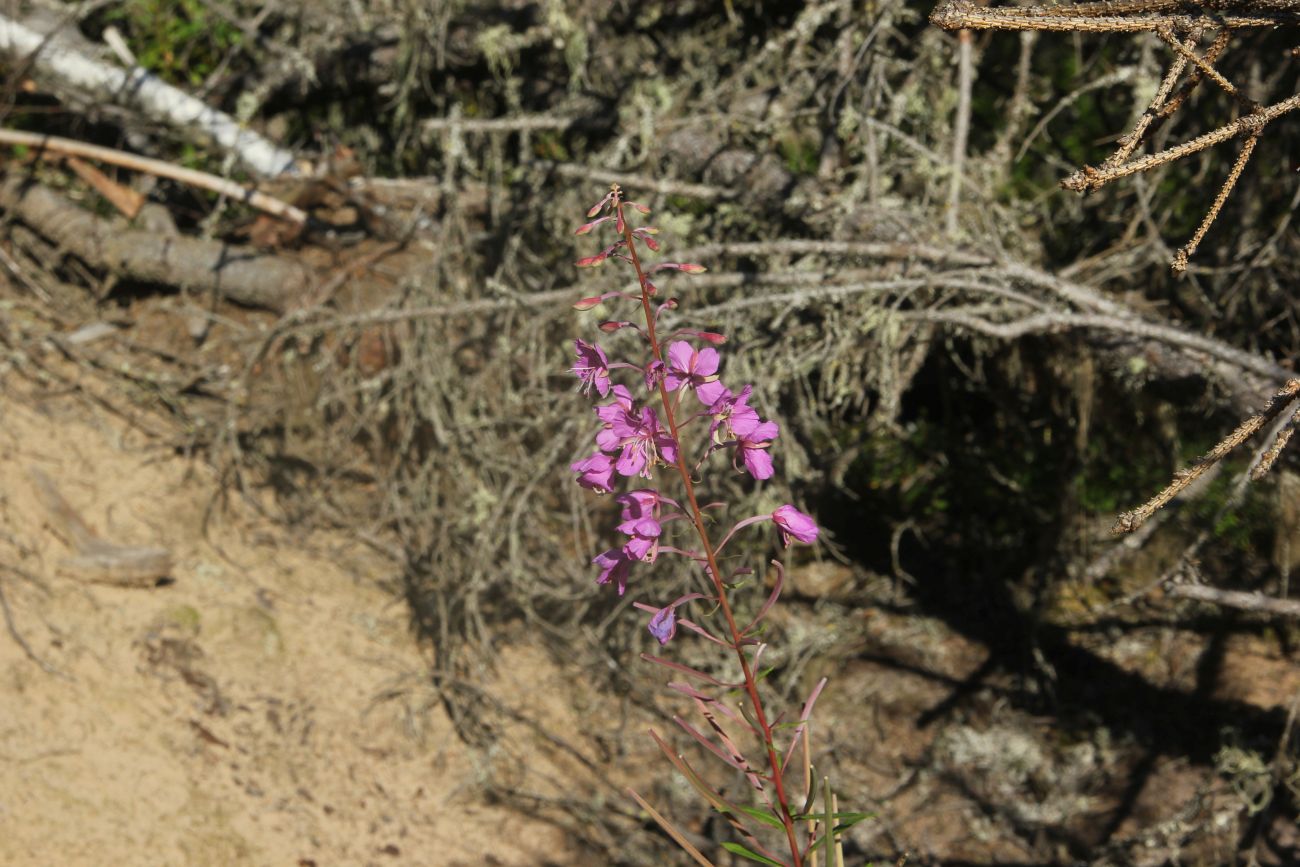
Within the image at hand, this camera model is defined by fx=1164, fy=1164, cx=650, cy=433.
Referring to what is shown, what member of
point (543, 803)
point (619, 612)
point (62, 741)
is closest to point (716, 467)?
point (619, 612)

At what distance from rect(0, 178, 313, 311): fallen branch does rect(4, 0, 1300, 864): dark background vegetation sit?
89mm

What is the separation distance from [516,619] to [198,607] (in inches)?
39.0

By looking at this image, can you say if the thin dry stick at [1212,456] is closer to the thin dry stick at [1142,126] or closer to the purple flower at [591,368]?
the thin dry stick at [1142,126]

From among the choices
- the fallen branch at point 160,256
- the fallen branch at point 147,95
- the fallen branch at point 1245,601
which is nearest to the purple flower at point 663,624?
the fallen branch at point 1245,601

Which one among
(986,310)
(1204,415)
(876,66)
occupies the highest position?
(876,66)

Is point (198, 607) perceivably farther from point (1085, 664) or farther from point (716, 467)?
point (1085, 664)

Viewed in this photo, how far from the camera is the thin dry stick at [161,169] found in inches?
157

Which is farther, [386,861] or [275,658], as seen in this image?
[275,658]

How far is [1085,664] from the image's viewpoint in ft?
12.7

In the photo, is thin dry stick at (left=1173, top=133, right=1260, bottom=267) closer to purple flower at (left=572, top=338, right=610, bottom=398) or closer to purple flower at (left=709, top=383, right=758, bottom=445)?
purple flower at (left=709, top=383, right=758, bottom=445)

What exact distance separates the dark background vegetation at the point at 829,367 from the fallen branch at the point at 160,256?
89mm

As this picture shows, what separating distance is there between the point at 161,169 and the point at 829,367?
2529 mm

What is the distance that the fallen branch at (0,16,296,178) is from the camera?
4.06m

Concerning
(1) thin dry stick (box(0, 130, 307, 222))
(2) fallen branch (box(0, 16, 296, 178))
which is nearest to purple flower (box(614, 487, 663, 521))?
(1) thin dry stick (box(0, 130, 307, 222))
